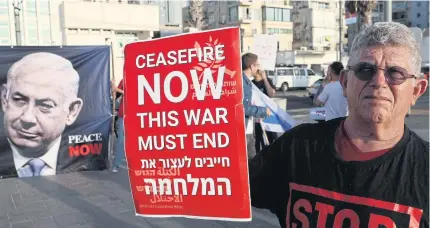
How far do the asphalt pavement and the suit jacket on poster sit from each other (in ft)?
0.52

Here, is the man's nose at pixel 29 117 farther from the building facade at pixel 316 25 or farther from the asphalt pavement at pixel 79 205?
the building facade at pixel 316 25

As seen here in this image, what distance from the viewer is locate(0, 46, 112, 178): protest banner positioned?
6262mm

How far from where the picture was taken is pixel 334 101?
5.52 metres

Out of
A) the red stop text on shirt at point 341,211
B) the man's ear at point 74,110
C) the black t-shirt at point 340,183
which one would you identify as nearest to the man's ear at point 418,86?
the black t-shirt at point 340,183

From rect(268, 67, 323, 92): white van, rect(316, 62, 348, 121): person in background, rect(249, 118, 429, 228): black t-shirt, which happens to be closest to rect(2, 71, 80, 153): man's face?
rect(316, 62, 348, 121): person in background

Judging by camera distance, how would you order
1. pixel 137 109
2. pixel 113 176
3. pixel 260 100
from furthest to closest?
pixel 113 176 → pixel 260 100 → pixel 137 109

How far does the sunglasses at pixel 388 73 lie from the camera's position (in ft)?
4.97

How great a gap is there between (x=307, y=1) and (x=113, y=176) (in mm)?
64563

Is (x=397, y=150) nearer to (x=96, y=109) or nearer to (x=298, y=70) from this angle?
(x=96, y=109)

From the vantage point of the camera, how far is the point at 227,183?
6.11 feet

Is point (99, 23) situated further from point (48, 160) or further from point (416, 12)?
point (416, 12)

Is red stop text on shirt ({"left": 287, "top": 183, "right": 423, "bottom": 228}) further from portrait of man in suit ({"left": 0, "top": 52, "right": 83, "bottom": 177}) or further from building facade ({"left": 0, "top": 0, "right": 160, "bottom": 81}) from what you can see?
building facade ({"left": 0, "top": 0, "right": 160, "bottom": 81})

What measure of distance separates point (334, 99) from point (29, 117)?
14.1 ft

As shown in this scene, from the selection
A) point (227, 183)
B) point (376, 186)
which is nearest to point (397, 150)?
point (376, 186)
